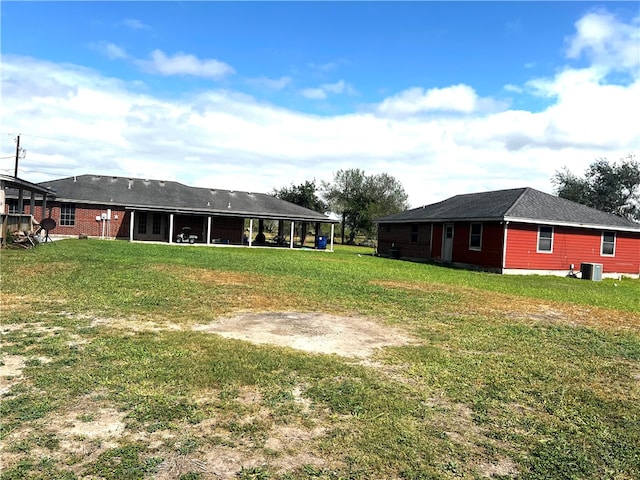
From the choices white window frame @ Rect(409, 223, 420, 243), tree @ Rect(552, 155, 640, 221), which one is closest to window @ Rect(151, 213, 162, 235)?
white window frame @ Rect(409, 223, 420, 243)

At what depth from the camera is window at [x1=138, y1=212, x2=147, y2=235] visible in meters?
31.6

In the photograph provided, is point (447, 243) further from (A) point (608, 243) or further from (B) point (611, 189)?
(B) point (611, 189)

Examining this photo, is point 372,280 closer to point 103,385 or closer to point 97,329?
point 97,329

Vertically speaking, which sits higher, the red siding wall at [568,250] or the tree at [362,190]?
the tree at [362,190]

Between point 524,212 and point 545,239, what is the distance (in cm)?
171

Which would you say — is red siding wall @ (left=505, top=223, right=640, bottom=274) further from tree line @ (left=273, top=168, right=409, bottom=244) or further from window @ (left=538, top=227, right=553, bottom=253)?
tree line @ (left=273, top=168, right=409, bottom=244)

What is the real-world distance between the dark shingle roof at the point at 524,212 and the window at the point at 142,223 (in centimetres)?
1808

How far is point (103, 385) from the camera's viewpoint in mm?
4164

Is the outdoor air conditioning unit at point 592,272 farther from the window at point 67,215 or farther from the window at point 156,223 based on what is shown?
the window at point 67,215

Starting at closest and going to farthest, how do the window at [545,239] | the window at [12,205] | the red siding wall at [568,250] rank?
the red siding wall at [568,250] < the window at [545,239] < the window at [12,205]

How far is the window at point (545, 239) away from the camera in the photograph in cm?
2103

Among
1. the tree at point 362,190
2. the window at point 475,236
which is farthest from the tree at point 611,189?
the window at point 475,236

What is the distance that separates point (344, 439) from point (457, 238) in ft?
69.1

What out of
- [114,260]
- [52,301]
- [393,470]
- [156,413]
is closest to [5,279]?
[52,301]
